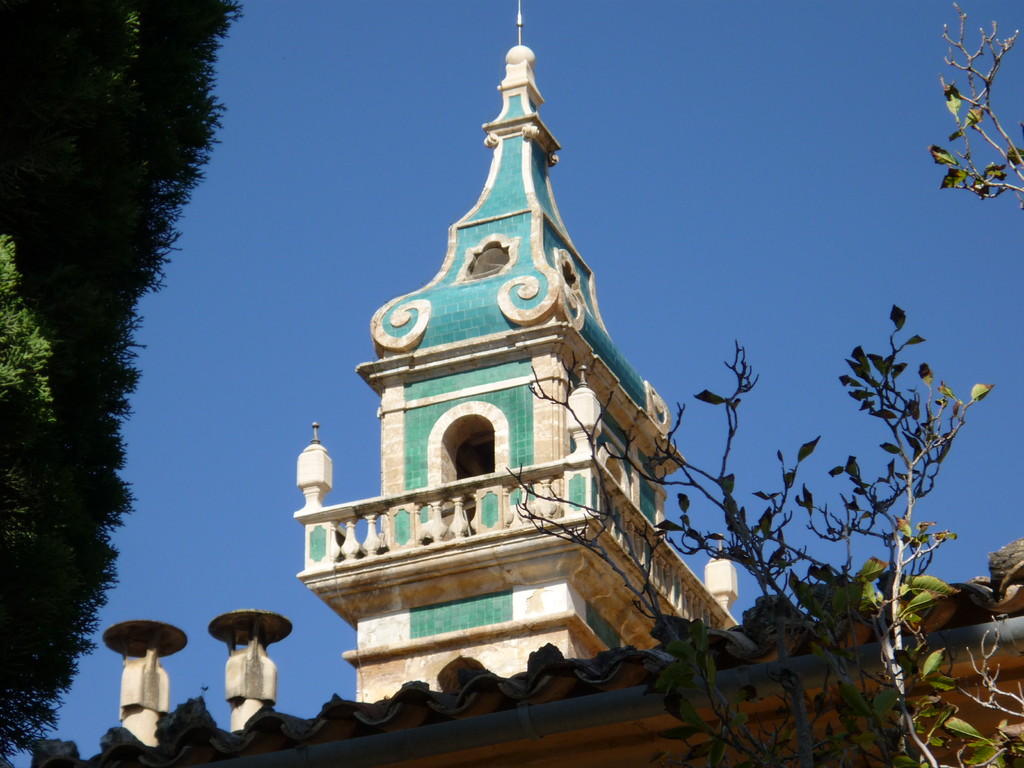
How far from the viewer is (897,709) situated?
7.24m

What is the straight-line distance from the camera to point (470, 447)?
29406 mm

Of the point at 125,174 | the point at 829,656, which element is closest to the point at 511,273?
the point at 125,174

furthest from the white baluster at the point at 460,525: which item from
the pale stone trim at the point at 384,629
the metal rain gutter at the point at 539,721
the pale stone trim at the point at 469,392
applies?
the metal rain gutter at the point at 539,721

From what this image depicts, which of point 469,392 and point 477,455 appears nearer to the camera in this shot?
point 469,392

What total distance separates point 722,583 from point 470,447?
411 centimetres

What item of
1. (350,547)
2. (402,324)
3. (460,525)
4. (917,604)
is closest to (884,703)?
(917,604)

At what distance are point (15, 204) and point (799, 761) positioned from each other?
4864 mm

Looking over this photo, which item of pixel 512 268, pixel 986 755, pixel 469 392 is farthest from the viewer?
pixel 512 268

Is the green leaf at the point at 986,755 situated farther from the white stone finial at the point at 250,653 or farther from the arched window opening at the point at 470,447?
the arched window opening at the point at 470,447

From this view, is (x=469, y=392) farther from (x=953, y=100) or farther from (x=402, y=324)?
(x=953, y=100)

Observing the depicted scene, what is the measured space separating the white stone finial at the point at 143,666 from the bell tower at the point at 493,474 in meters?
11.1

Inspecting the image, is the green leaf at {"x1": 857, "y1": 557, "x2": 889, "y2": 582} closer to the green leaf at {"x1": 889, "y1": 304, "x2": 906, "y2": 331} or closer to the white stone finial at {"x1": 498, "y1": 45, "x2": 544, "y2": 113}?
the green leaf at {"x1": 889, "y1": 304, "x2": 906, "y2": 331}

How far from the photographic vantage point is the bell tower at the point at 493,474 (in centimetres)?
2547

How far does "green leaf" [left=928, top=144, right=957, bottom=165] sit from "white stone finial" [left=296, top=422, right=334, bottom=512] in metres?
19.2
